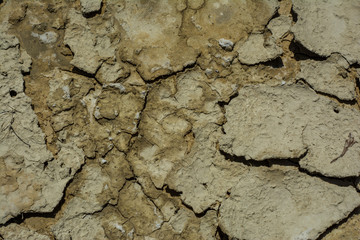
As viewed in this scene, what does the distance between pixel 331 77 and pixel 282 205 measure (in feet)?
2.20

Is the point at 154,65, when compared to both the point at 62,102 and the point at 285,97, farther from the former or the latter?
the point at 285,97

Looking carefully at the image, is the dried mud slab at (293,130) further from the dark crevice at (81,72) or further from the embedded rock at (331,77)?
the dark crevice at (81,72)

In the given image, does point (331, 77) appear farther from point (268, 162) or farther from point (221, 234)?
point (221, 234)

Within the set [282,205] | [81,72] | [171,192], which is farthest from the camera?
[81,72]

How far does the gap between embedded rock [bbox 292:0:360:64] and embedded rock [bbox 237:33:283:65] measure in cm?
13

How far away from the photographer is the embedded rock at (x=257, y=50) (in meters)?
1.78

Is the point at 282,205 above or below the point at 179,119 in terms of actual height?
below

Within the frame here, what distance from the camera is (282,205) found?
158 centimetres

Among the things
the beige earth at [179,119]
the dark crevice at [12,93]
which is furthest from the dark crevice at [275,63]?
the dark crevice at [12,93]

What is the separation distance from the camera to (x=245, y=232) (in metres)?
1.57

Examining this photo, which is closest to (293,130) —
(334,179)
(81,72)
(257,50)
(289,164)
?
(289,164)

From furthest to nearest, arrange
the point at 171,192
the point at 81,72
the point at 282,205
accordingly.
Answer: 1. the point at 81,72
2. the point at 171,192
3. the point at 282,205

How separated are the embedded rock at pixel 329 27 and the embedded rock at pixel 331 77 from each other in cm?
4

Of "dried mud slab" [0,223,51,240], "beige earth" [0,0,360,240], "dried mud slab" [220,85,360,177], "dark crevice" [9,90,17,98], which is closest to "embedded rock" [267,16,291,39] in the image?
"beige earth" [0,0,360,240]
